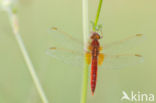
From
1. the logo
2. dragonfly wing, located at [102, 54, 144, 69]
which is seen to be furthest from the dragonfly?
the logo

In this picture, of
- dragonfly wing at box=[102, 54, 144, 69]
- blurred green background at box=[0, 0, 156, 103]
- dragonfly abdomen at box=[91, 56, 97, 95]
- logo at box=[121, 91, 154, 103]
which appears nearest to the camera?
dragonfly abdomen at box=[91, 56, 97, 95]

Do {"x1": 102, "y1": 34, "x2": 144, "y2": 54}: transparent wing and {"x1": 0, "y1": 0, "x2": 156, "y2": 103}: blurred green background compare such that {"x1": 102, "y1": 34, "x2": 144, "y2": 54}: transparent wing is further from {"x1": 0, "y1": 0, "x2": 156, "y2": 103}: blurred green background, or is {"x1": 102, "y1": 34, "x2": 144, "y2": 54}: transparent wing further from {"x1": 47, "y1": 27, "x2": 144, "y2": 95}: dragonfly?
{"x1": 0, "y1": 0, "x2": 156, "y2": 103}: blurred green background

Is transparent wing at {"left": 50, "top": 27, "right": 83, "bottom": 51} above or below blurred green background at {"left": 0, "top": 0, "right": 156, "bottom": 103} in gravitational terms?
above

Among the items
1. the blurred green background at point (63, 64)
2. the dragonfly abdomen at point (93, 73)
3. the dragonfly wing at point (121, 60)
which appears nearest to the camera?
the dragonfly abdomen at point (93, 73)

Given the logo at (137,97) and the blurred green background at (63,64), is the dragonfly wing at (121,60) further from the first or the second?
the logo at (137,97)

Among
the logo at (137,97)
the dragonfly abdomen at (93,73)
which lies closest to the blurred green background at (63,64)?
the logo at (137,97)

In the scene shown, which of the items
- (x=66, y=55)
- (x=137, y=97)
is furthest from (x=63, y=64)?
(x=66, y=55)

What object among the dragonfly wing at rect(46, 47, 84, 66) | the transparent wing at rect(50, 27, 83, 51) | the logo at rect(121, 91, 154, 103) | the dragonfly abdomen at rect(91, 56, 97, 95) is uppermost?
the transparent wing at rect(50, 27, 83, 51)

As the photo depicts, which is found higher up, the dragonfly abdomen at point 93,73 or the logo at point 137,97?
the dragonfly abdomen at point 93,73
